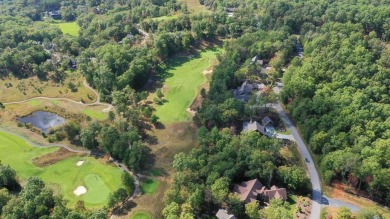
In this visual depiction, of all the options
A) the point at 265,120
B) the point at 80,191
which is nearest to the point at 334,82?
the point at 265,120

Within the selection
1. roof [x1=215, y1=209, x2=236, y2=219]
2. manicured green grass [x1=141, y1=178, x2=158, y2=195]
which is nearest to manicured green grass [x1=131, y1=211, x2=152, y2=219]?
manicured green grass [x1=141, y1=178, x2=158, y2=195]

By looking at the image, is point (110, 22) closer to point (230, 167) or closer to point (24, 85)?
point (24, 85)

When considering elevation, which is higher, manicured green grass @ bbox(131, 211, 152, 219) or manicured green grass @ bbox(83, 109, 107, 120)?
manicured green grass @ bbox(131, 211, 152, 219)

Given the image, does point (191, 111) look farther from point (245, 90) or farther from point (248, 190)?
point (248, 190)

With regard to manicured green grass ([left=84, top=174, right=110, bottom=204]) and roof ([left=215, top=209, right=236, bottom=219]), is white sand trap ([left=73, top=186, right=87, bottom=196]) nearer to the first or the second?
manicured green grass ([left=84, top=174, right=110, bottom=204])

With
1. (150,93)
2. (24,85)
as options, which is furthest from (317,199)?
(24,85)

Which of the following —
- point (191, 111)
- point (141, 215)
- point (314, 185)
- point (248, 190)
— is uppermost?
point (314, 185)

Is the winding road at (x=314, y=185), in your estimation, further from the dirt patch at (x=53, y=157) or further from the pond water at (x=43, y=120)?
the pond water at (x=43, y=120)
